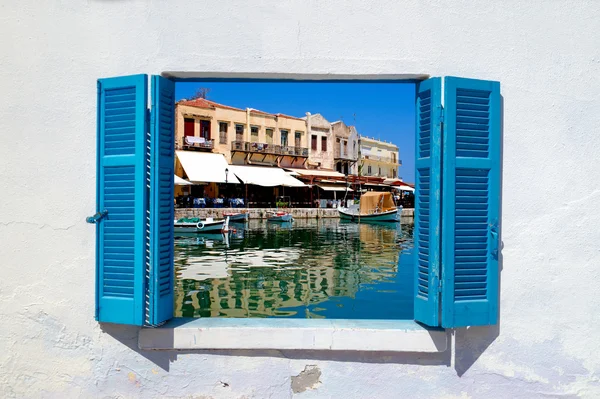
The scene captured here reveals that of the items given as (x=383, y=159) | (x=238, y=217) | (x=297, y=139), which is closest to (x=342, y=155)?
(x=297, y=139)

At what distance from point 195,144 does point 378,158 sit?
23.4 meters

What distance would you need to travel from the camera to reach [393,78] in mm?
2842

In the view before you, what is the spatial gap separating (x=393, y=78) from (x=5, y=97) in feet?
7.08

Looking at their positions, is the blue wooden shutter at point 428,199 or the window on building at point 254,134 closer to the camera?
the blue wooden shutter at point 428,199

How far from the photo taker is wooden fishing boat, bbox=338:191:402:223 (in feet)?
98.3

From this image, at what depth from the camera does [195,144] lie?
3019 cm

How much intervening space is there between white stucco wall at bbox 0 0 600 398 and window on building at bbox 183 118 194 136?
2798 cm

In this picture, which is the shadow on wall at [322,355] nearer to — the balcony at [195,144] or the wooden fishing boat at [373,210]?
the wooden fishing boat at [373,210]

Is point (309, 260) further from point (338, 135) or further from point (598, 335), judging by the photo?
point (338, 135)

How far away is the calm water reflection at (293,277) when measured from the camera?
27.1 feet

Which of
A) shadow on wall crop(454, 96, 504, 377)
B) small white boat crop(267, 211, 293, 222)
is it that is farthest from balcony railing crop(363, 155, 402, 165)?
shadow on wall crop(454, 96, 504, 377)

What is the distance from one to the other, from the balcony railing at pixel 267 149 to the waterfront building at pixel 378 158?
7877mm

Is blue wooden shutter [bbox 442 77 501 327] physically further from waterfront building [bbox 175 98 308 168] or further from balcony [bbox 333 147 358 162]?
balcony [bbox 333 147 358 162]

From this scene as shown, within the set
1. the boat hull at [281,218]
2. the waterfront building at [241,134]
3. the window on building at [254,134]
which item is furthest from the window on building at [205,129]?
the boat hull at [281,218]
